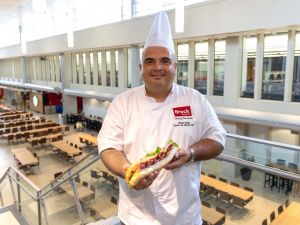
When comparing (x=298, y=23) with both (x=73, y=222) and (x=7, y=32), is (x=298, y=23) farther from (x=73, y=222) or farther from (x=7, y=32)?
(x=7, y=32)

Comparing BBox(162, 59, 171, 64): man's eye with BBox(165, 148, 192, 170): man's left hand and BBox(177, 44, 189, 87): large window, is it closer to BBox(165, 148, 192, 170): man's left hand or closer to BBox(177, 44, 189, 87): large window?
BBox(165, 148, 192, 170): man's left hand

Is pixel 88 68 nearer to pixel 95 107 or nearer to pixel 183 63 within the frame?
pixel 95 107

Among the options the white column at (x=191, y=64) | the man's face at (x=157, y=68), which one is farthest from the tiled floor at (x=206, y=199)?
the white column at (x=191, y=64)

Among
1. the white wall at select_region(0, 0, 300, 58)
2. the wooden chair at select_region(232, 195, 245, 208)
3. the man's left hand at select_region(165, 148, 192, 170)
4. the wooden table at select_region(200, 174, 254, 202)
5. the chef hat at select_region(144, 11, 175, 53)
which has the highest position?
the white wall at select_region(0, 0, 300, 58)

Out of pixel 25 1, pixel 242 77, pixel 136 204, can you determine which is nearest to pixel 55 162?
pixel 25 1

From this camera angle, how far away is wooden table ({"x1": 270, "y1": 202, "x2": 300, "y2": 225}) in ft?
10.1

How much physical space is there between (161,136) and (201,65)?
1053cm

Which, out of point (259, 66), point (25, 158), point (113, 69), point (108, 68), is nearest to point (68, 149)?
point (25, 158)

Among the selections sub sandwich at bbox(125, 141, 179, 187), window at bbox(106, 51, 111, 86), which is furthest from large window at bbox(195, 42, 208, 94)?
sub sandwich at bbox(125, 141, 179, 187)

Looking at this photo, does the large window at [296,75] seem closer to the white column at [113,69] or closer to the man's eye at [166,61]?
the man's eye at [166,61]

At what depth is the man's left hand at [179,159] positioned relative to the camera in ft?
4.65

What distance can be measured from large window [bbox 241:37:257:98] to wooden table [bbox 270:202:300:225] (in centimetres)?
664

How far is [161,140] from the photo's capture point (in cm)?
161

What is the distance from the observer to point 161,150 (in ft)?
4.65
